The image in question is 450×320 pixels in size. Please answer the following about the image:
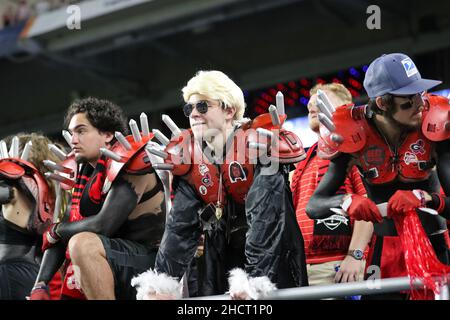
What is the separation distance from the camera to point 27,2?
12.0 metres

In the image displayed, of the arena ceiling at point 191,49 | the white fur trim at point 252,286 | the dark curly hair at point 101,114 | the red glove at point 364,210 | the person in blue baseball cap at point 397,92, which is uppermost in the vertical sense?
the arena ceiling at point 191,49

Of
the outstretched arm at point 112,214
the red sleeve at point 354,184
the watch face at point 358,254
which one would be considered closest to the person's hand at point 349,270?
the watch face at point 358,254

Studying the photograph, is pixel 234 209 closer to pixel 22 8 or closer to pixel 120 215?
pixel 120 215

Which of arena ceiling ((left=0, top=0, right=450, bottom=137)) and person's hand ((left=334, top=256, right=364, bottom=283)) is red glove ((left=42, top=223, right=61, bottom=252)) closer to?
person's hand ((left=334, top=256, right=364, bottom=283))

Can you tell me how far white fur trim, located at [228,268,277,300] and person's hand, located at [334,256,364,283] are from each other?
26.4 inches

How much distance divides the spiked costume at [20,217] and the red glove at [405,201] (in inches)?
80.7

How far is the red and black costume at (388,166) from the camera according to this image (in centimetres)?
358

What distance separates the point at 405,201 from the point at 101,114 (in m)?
1.79

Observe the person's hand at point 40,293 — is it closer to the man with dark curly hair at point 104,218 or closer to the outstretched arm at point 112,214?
the man with dark curly hair at point 104,218

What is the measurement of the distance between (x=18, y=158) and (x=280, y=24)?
19.7 ft

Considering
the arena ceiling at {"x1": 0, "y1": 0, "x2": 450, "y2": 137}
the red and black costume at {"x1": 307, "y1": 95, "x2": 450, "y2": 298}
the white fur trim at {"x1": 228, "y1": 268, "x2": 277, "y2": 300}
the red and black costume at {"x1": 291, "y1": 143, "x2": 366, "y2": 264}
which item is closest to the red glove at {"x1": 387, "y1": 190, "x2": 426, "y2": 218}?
the red and black costume at {"x1": 307, "y1": 95, "x2": 450, "y2": 298}

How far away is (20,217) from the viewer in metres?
4.83

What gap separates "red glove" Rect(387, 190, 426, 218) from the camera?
3.39m
